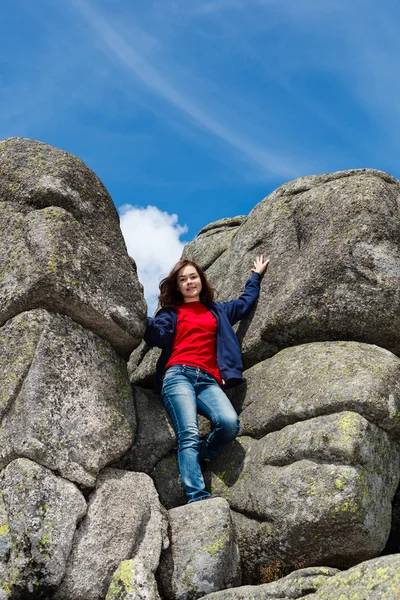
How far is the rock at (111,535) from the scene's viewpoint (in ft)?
29.9

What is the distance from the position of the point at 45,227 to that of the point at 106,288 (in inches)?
60.0

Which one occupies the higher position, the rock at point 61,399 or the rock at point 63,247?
the rock at point 63,247

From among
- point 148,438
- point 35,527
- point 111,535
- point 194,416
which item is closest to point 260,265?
point 194,416

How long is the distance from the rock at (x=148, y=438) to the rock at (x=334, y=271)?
87.0 inches

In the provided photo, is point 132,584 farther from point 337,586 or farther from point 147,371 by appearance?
point 147,371

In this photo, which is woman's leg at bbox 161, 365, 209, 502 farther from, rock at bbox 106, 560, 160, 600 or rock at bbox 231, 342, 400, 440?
rock at bbox 106, 560, 160, 600

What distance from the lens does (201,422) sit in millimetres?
12484

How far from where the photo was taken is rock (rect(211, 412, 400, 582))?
968 centimetres

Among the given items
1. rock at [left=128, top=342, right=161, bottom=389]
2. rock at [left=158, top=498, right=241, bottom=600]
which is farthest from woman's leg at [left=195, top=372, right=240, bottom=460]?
rock at [left=128, top=342, right=161, bottom=389]

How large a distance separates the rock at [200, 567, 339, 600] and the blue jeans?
2.32 m

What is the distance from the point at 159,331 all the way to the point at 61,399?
8.82ft

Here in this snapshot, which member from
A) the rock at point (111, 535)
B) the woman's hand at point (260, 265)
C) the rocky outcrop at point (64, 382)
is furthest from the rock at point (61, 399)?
the woman's hand at point (260, 265)

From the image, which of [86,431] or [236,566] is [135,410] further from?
[236,566]

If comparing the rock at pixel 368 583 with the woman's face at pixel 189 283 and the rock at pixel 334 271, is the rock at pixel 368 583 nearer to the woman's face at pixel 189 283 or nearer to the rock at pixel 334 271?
the rock at pixel 334 271
